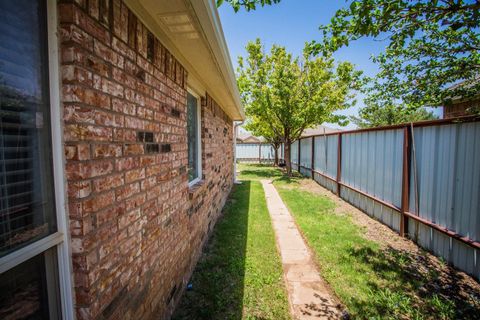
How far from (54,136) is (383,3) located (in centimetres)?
320

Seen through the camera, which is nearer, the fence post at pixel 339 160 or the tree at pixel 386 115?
the tree at pixel 386 115

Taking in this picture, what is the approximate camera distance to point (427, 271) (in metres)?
3.26

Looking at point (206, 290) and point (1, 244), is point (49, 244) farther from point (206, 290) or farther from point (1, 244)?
point (206, 290)

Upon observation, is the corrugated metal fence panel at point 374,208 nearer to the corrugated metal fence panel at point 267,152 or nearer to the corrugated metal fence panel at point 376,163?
the corrugated metal fence panel at point 376,163

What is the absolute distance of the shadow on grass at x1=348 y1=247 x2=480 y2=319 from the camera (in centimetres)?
248

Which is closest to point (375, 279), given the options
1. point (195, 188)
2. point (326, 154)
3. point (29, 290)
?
point (195, 188)

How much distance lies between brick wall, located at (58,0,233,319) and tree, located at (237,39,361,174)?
1037 centimetres

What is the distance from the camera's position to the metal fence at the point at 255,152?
23.8 meters

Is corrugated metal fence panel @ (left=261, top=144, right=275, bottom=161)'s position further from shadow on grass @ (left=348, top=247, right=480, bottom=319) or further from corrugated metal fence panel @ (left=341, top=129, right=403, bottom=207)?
shadow on grass @ (left=348, top=247, right=480, bottom=319)

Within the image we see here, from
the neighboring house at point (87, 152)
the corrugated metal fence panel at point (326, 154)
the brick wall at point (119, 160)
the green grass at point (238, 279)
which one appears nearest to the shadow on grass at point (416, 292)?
the green grass at point (238, 279)

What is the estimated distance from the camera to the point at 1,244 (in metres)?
0.96

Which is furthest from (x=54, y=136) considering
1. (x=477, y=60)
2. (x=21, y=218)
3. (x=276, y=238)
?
(x=477, y=60)

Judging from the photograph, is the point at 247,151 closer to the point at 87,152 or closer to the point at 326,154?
the point at 326,154

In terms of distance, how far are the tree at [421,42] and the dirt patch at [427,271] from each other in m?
2.40
